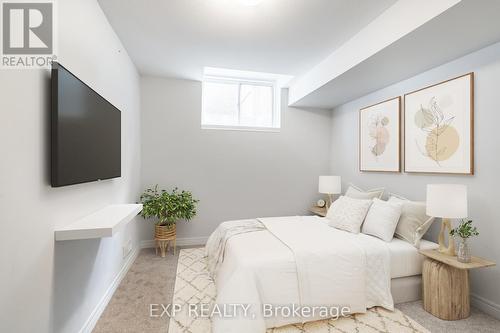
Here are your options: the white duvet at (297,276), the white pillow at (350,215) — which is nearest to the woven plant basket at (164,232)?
the white duvet at (297,276)

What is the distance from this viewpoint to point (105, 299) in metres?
2.27

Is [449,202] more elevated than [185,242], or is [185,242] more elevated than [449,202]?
[449,202]

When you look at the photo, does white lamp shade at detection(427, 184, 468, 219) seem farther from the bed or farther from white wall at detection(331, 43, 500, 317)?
the bed

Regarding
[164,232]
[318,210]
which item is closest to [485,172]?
Result: [318,210]

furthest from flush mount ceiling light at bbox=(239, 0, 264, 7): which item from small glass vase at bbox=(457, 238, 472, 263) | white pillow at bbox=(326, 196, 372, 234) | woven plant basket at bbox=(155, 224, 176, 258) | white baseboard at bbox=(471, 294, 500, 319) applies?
white baseboard at bbox=(471, 294, 500, 319)

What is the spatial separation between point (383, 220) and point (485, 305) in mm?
1053

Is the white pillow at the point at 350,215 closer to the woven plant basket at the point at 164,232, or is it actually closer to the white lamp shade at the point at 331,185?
the white lamp shade at the point at 331,185

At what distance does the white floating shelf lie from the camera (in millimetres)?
1502

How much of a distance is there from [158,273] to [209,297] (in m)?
0.88

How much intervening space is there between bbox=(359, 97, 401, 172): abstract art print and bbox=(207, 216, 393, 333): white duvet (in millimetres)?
1277

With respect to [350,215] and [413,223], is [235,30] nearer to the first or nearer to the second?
[350,215]

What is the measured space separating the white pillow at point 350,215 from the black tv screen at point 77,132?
2.47 metres

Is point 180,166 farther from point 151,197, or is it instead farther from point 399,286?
point 399,286

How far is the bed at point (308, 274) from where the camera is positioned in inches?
75.2
